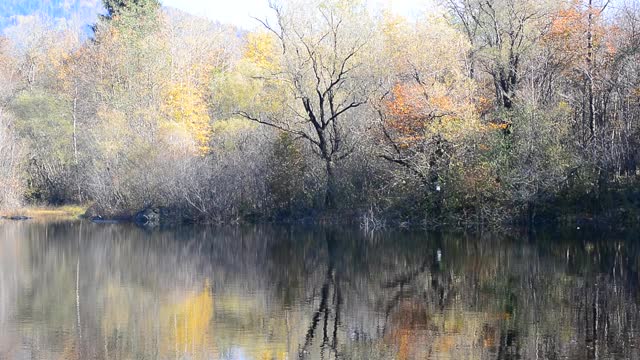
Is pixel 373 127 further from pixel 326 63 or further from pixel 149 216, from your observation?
pixel 149 216

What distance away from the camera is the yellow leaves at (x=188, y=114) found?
43.4m

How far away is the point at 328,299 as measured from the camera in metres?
17.1

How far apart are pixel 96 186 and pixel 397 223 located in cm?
1732

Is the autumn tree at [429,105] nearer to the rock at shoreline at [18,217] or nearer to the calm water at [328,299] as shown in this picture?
the calm water at [328,299]

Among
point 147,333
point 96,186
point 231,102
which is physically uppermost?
point 231,102

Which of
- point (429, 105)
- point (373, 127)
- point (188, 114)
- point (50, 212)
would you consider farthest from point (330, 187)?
point (50, 212)

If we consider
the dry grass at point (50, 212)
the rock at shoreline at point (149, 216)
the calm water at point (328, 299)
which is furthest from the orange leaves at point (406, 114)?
the dry grass at point (50, 212)

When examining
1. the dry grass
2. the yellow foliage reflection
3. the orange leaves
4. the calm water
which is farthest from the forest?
the yellow foliage reflection

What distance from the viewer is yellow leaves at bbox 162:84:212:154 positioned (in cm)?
4343

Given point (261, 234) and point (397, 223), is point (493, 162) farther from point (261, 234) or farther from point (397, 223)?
point (261, 234)

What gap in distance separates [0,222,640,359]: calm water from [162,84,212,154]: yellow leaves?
14.7 m

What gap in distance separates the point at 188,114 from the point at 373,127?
47.9ft

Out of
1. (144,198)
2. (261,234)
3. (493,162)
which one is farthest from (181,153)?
(493,162)

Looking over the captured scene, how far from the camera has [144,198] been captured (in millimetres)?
42406
